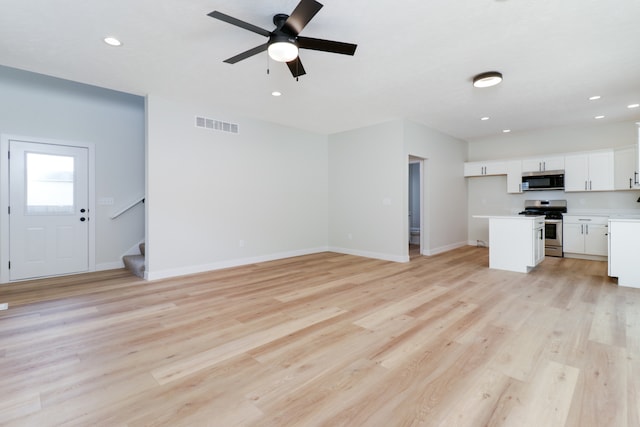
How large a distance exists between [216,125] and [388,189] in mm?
3412

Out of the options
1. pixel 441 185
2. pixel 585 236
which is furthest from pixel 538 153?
pixel 441 185

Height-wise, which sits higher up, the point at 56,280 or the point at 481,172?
the point at 481,172

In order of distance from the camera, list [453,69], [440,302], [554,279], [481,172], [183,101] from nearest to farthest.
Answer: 1. [440,302]
2. [453,69]
3. [554,279]
4. [183,101]
5. [481,172]

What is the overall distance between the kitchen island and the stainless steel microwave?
5.29 feet

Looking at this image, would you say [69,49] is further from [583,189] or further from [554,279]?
[583,189]

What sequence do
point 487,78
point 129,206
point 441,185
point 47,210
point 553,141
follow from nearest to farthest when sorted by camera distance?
1. point 487,78
2. point 47,210
3. point 129,206
4. point 553,141
5. point 441,185

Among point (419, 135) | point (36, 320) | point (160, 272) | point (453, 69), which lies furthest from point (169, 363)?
point (419, 135)

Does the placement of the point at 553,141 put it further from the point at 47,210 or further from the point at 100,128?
the point at 47,210

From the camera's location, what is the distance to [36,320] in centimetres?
282

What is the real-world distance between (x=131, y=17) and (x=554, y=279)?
6043 mm

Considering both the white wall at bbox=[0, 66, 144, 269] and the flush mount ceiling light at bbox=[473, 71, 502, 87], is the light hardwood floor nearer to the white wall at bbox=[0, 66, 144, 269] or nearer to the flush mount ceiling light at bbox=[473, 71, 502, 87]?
the white wall at bbox=[0, 66, 144, 269]

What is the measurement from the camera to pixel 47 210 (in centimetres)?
458

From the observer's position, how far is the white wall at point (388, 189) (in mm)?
5594

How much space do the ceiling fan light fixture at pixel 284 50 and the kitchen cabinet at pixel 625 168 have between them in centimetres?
659
